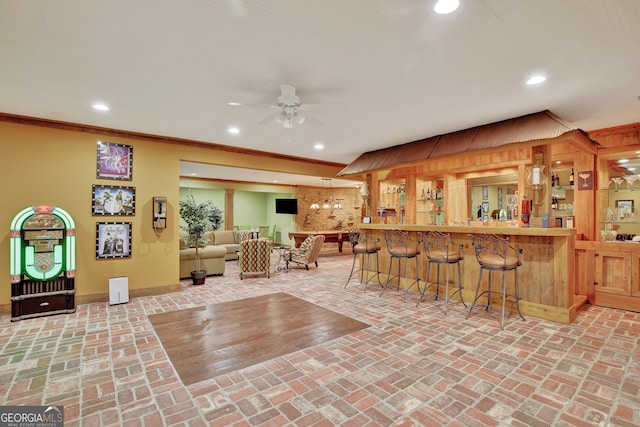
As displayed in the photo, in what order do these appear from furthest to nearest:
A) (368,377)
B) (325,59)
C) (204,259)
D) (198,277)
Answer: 1. (204,259)
2. (198,277)
3. (325,59)
4. (368,377)

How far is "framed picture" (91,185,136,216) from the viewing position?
486 cm

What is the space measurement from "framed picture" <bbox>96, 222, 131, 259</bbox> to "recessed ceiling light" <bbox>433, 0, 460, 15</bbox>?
5373mm

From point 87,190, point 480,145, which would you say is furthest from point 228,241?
point 480,145

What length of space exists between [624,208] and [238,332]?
5934 millimetres

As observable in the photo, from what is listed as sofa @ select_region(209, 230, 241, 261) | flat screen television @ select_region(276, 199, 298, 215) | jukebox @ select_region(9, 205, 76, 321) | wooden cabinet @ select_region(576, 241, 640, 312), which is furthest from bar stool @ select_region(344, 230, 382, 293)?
flat screen television @ select_region(276, 199, 298, 215)

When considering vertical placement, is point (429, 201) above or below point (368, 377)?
above

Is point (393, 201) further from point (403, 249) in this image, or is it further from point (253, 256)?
point (253, 256)

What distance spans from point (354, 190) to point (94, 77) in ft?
36.3

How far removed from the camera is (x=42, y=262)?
4.12 metres

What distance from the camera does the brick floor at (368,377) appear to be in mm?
2078

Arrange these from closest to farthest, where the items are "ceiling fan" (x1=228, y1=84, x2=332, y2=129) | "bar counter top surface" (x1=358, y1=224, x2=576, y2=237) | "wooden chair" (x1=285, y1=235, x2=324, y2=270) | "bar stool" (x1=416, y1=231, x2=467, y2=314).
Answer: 1. "ceiling fan" (x1=228, y1=84, x2=332, y2=129)
2. "bar counter top surface" (x1=358, y1=224, x2=576, y2=237)
3. "bar stool" (x1=416, y1=231, x2=467, y2=314)
4. "wooden chair" (x1=285, y1=235, x2=324, y2=270)

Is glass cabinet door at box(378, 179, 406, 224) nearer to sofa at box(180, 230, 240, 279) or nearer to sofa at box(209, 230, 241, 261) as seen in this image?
sofa at box(180, 230, 240, 279)

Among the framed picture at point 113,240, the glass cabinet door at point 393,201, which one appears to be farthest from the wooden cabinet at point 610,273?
the framed picture at point 113,240

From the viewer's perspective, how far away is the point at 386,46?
2516 millimetres
